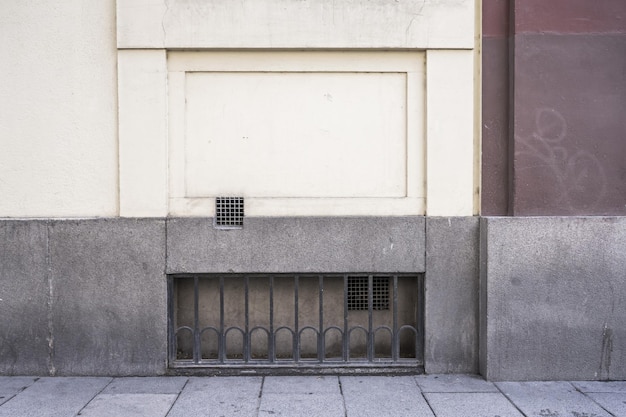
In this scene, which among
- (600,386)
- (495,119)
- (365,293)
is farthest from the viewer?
(365,293)

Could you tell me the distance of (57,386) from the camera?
543 cm

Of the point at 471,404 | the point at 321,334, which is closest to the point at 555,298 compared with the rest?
the point at 471,404

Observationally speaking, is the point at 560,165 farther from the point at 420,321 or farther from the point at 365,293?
the point at 365,293

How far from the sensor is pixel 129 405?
497 cm

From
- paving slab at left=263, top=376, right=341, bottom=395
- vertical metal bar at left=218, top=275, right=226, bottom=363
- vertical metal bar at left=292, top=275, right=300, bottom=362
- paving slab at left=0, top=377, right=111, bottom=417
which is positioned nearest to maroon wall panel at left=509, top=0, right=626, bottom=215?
vertical metal bar at left=292, top=275, right=300, bottom=362

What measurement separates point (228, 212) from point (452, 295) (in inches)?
91.6

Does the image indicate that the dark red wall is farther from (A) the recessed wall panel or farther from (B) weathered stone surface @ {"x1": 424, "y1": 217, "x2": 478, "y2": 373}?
(A) the recessed wall panel

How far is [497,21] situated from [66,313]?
5032mm

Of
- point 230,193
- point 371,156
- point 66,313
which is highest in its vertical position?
point 371,156

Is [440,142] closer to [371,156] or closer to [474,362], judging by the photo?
[371,156]

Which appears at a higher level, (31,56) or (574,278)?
(31,56)

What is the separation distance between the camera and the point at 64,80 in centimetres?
573

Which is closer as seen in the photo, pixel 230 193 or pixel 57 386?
pixel 57 386

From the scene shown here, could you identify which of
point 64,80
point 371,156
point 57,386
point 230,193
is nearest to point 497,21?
point 371,156
